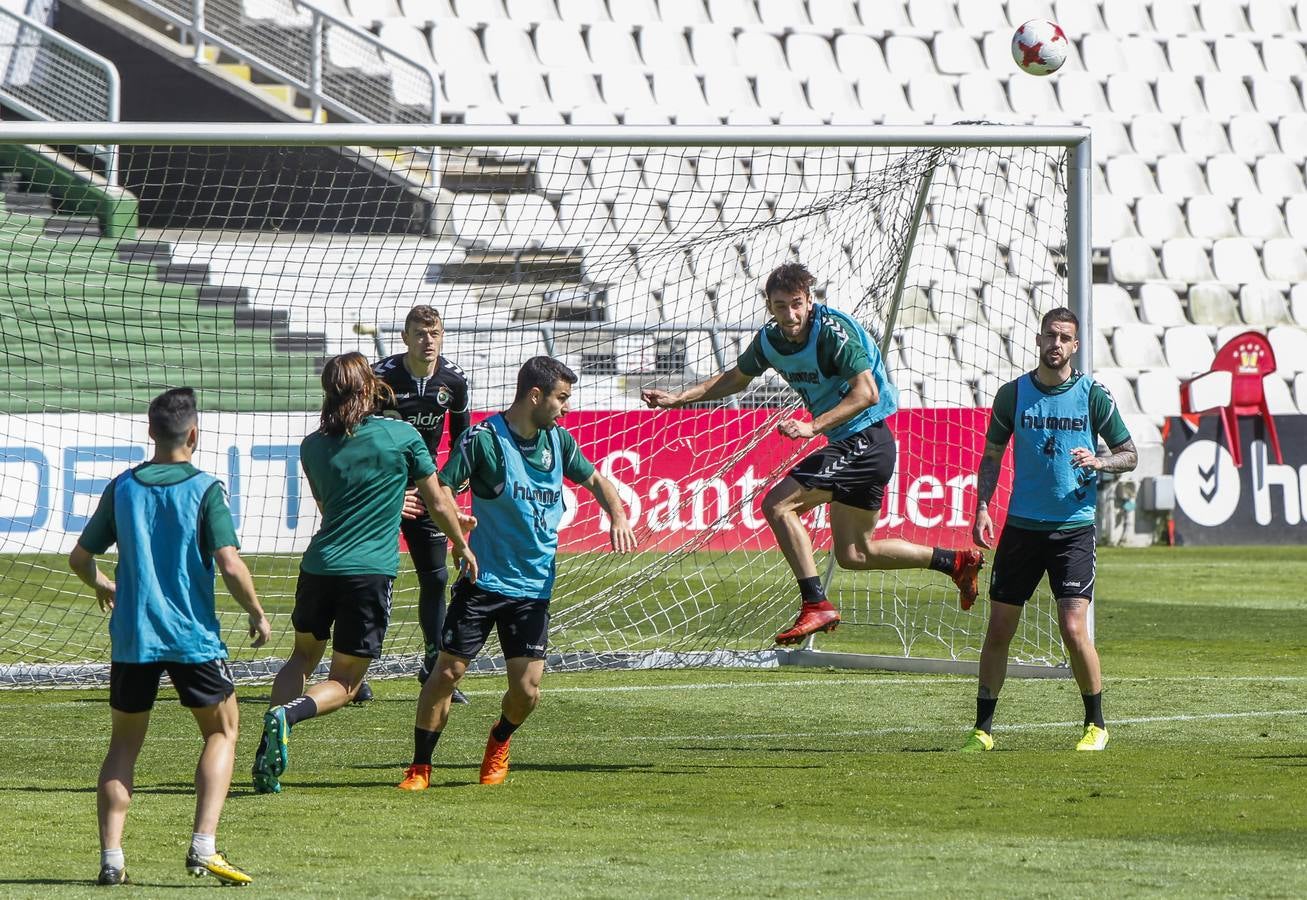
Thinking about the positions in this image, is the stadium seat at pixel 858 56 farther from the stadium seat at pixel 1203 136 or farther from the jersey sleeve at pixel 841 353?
the jersey sleeve at pixel 841 353

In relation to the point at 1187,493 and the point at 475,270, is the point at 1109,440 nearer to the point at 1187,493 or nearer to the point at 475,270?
the point at 475,270

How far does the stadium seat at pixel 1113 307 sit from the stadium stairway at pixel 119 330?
12.6 meters

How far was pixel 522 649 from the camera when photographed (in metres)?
7.41

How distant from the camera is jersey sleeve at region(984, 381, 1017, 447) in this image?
844 centimetres

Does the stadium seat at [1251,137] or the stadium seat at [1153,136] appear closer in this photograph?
the stadium seat at [1153,136]

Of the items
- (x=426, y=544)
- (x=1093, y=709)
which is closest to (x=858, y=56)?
(x=426, y=544)

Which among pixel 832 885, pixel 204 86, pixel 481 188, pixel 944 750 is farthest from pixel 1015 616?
pixel 204 86

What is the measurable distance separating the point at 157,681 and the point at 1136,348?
842 inches

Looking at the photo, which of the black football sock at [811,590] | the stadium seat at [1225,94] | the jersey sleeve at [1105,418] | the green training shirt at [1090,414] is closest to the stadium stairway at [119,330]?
the black football sock at [811,590]

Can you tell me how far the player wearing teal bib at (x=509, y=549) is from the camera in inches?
287

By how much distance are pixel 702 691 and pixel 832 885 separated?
5.38 metres

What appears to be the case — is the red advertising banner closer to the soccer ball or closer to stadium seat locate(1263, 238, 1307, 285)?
the soccer ball

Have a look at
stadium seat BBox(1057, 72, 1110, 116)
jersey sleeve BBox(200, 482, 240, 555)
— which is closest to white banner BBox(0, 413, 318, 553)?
jersey sleeve BBox(200, 482, 240, 555)

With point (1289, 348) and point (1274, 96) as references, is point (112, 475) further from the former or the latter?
point (1274, 96)
